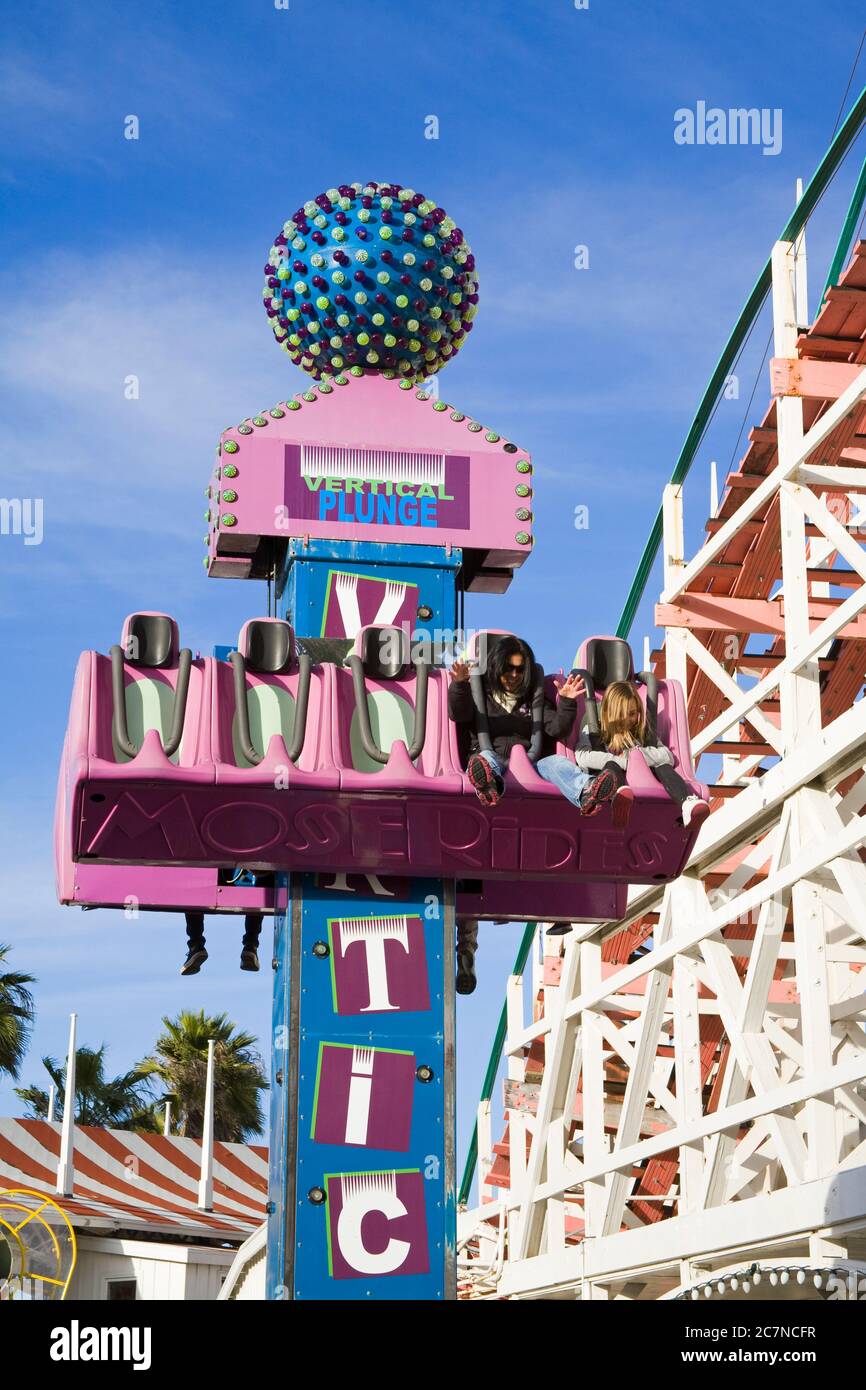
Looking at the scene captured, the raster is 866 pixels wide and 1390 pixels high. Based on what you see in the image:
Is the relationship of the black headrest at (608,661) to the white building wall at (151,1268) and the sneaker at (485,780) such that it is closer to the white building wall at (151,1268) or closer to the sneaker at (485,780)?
the sneaker at (485,780)

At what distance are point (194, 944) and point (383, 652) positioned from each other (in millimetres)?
2916

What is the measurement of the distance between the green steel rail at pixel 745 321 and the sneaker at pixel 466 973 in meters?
9.13

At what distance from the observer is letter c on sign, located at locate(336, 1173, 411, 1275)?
12078 mm

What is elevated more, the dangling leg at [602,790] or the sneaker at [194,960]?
the dangling leg at [602,790]

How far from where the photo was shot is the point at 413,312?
15.3m

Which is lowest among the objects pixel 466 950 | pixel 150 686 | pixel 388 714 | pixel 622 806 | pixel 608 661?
pixel 466 950

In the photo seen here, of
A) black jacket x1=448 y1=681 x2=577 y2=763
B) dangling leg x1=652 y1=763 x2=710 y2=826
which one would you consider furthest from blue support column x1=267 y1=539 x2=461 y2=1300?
dangling leg x1=652 y1=763 x2=710 y2=826

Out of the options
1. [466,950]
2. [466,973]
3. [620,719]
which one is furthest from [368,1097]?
[620,719]

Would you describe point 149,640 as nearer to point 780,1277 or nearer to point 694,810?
point 694,810

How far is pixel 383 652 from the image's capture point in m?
13.1

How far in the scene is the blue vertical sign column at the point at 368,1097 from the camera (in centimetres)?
1209

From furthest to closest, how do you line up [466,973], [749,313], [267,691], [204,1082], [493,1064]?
[204,1082], [493,1064], [749,313], [466,973], [267,691]

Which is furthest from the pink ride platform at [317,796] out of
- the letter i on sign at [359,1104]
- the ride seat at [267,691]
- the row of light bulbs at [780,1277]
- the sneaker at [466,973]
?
the row of light bulbs at [780,1277]
